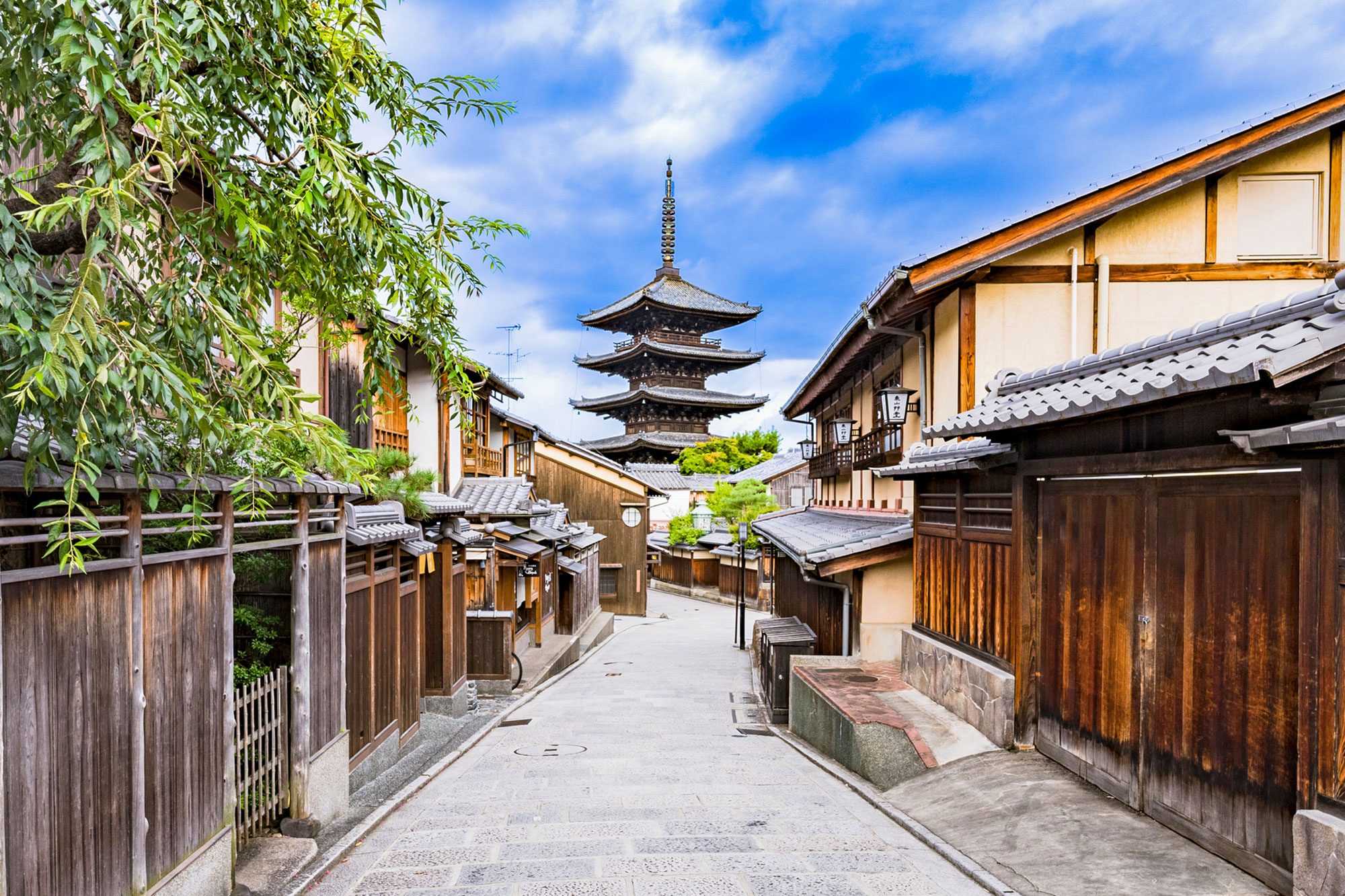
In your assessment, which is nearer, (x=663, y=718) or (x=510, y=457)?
(x=663, y=718)

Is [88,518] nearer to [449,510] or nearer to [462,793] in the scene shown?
[462,793]

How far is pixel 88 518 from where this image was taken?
3666mm

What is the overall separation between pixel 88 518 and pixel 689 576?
4413cm

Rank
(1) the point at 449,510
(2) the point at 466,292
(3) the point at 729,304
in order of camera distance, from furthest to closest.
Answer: (3) the point at 729,304 < (1) the point at 449,510 < (2) the point at 466,292

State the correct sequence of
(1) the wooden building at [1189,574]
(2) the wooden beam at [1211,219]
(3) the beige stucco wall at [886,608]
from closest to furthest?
(1) the wooden building at [1189,574], (2) the wooden beam at [1211,219], (3) the beige stucco wall at [886,608]

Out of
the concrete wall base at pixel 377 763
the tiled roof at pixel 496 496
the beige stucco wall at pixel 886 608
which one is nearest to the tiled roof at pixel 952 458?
the beige stucco wall at pixel 886 608

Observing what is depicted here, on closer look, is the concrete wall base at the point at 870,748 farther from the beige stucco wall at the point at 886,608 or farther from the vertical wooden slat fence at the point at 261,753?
the vertical wooden slat fence at the point at 261,753

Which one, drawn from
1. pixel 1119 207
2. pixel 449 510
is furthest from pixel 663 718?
Answer: pixel 1119 207

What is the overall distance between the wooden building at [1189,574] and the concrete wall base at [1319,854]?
0.01 m

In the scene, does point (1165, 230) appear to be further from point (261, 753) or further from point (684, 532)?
point (684, 532)

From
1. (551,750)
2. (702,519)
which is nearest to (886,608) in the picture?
(551,750)

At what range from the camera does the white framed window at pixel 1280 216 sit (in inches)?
444

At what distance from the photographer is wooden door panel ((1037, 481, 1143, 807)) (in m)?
6.46

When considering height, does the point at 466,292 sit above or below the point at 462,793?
above
